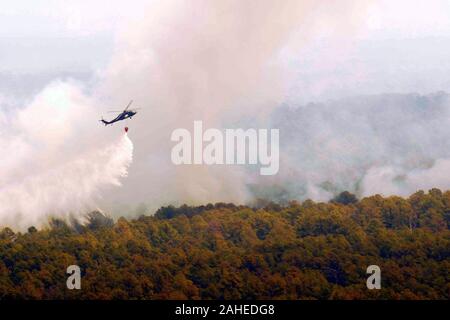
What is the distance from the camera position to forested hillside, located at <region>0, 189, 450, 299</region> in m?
143

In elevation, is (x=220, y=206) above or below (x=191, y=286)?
above

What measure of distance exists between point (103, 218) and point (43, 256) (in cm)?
2835

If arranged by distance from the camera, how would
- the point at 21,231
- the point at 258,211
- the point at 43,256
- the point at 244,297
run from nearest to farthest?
the point at 244,297
the point at 43,256
the point at 21,231
the point at 258,211

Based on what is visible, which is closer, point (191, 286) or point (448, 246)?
point (191, 286)

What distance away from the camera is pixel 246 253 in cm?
15875

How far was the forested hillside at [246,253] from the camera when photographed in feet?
470

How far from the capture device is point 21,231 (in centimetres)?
17312

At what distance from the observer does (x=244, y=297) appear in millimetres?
140625
